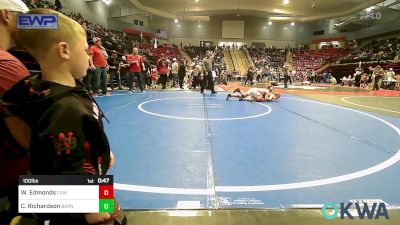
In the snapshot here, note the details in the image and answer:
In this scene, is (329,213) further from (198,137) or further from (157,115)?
(157,115)

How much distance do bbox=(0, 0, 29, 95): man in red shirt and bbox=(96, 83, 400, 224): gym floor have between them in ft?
3.63

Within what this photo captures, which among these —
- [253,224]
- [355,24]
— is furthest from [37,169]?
[355,24]

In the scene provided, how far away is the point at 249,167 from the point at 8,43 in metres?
2.26

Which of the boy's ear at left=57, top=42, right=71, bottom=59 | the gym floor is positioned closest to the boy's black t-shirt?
the boy's ear at left=57, top=42, right=71, bottom=59

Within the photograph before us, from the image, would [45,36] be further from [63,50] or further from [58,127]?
[58,127]

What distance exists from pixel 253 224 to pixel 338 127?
12.5 ft

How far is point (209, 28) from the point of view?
142 ft

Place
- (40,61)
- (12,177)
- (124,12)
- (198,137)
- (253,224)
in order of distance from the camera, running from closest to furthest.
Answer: (40,61) < (12,177) < (253,224) < (198,137) < (124,12)

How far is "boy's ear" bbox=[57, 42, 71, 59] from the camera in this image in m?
1.07

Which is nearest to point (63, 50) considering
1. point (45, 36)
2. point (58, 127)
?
point (45, 36)

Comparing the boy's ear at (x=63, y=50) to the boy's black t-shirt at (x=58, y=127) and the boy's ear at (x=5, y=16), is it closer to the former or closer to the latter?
the boy's black t-shirt at (x=58, y=127)

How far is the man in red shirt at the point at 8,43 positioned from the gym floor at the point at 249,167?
1.11 m

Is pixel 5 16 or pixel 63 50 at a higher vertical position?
pixel 5 16

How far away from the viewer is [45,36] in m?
1.05
